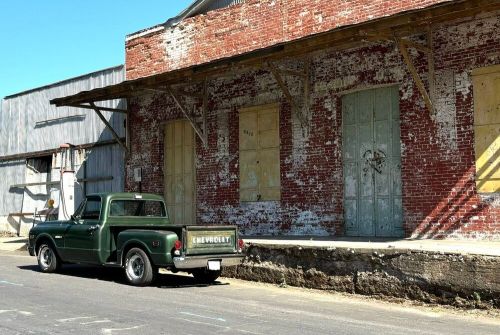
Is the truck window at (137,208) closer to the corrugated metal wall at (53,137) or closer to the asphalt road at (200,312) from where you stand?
the asphalt road at (200,312)

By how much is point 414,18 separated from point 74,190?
1520 centimetres

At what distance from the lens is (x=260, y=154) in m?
16.2

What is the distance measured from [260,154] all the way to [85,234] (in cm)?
560

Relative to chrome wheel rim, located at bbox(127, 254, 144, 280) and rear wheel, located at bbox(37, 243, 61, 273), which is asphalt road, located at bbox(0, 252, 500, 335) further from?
rear wheel, located at bbox(37, 243, 61, 273)

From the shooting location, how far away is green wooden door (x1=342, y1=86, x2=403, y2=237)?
1359 centimetres

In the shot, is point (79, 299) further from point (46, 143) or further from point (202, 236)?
point (46, 143)

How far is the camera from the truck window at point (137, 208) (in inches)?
487

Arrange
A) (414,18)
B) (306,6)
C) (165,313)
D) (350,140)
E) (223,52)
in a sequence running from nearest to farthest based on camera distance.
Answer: (165,313) < (414,18) < (350,140) < (306,6) < (223,52)

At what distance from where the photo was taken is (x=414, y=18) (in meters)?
10.7

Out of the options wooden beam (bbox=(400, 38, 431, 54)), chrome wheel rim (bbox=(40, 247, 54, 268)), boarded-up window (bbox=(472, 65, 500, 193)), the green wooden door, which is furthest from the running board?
boarded-up window (bbox=(472, 65, 500, 193))

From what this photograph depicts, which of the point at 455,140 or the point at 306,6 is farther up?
the point at 306,6

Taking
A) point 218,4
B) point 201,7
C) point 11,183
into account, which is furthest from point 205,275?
point 11,183

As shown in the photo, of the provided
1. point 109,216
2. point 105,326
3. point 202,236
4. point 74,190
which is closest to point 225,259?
point 202,236

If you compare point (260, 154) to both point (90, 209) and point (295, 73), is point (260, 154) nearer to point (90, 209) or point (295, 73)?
point (295, 73)
